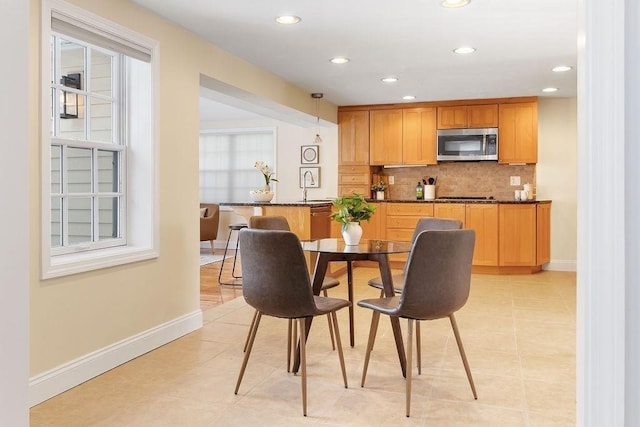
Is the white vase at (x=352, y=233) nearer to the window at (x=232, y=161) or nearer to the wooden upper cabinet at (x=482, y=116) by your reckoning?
the wooden upper cabinet at (x=482, y=116)

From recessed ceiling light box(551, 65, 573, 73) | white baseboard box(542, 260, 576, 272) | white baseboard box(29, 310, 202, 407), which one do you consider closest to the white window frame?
white baseboard box(29, 310, 202, 407)

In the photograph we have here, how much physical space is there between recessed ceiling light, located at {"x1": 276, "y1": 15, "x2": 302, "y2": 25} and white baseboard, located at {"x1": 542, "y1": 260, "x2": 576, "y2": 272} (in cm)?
507

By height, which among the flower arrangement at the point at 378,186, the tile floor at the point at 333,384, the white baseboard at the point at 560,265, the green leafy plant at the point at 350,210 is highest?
the flower arrangement at the point at 378,186

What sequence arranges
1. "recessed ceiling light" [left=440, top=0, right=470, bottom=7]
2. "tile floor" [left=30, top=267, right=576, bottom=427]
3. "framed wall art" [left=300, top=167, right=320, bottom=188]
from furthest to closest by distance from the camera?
1. "framed wall art" [left=300, top=167, right=320, bottom=188]
2. "recessed ceiling light" [left=440, top=0, right=470, bottom=7]
3. "tile floor" [left=30, top=267, right=576, bottom=427]

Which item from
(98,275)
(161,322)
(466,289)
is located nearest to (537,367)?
(466,289)

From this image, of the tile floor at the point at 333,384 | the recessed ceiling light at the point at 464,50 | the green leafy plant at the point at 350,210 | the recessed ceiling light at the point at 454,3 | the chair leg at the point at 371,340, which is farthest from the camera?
the recessed ceiling light at the point at 464,50

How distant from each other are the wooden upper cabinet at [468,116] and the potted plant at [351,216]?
405 cm

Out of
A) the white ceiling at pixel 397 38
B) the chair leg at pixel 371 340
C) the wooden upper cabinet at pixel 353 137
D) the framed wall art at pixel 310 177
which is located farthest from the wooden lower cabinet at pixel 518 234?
the chair leg at pixel 371 340

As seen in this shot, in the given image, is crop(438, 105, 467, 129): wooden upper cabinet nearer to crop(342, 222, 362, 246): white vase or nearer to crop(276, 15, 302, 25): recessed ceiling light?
crop(276, 15, 302, 25): recessed ceiling light

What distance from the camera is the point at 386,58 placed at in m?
4.71

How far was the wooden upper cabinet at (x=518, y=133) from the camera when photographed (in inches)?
264

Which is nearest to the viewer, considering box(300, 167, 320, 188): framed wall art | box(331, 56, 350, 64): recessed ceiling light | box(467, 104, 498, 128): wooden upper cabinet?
box(331, 56, 350, 64): recessed ceiling light

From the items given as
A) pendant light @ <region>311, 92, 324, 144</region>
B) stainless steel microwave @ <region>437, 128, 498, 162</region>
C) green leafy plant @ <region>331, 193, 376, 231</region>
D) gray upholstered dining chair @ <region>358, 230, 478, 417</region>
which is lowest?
gray upholstered dining chair @ <region>358, 230, 478, 417</region>

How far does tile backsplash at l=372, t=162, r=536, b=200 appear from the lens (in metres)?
7.13
